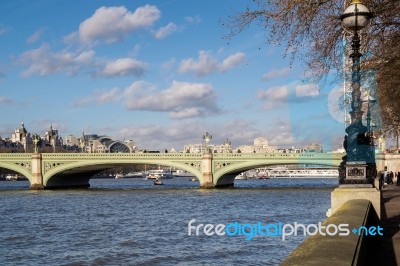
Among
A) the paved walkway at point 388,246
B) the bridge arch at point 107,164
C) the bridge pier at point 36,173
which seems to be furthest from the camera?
the bridge pier at point 36,173

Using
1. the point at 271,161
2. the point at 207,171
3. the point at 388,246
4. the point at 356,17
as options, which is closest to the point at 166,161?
the point at 207,171

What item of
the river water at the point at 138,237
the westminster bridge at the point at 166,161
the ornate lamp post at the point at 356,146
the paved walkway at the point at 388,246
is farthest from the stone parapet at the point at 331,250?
the westminster bridge at the point at 166,161

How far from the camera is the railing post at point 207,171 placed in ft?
257

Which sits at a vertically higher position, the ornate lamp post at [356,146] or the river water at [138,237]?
the ornate lamp post at [356,146]

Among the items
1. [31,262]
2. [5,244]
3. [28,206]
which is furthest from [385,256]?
[28,206]

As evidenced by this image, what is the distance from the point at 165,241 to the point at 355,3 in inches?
661

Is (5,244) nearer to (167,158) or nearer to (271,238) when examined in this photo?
(271,238)

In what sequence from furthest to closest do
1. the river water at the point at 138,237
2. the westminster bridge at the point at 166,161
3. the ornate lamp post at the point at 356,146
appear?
the westminster bridge at the point at 166,161 < the river water at the point at 138,237 < the ornate lamp post at the point at 356,146

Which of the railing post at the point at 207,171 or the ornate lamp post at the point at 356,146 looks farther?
the railing post at the point at 207,171

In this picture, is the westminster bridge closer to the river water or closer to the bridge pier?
the bridge pier

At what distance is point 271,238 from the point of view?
86.2 feet

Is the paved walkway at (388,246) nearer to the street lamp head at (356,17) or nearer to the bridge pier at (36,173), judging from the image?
the street lamp head at (356,17)

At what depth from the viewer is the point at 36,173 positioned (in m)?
79.9

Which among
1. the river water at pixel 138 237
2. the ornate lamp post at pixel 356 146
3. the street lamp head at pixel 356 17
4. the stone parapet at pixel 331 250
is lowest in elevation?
the river water at pixel 138 237
